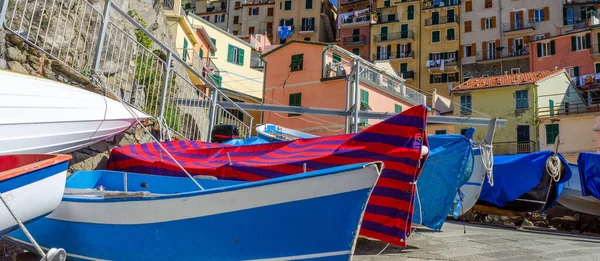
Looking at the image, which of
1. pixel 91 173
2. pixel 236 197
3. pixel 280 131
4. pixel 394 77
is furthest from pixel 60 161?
pixel 394 77

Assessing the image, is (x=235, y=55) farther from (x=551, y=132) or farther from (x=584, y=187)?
(x=584, y=187)

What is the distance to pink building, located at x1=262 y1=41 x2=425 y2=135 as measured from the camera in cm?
2706

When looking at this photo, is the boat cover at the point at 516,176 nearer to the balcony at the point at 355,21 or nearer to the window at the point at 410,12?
the window at the point at 410,12

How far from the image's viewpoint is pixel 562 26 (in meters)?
43.6

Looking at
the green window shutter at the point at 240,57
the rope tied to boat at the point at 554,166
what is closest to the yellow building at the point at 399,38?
the green window shutter at the point at 240,57

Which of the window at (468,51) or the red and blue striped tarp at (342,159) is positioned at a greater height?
the window at (468,51)

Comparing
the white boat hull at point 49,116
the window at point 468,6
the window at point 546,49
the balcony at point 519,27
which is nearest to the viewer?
the white boat hull at point 49,116

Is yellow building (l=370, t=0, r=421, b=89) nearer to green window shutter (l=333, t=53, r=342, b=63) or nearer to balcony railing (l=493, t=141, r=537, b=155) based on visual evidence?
balcony railing (l=493, t=141, r=537, b=155)

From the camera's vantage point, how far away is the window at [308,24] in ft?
175

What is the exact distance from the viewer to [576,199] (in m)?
13.9

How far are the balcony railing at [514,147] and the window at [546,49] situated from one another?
469 inches

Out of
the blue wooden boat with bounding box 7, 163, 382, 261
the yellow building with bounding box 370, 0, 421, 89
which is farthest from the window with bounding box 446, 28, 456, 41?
the blue wooden boat with bounding box 7, 163, 382, 261

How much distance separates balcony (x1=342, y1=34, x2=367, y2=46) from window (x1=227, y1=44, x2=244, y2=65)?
16586 mm

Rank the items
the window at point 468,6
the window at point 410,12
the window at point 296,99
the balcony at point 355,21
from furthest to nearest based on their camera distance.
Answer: the balcony at point 355,21 < the window at point 410,12 < the window at point 468,6 < the window at point 296,99
